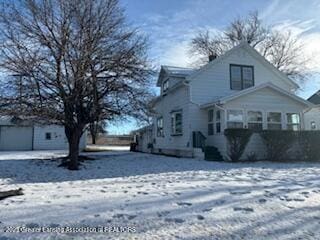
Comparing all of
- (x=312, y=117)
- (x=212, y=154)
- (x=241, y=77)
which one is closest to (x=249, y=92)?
(x=241, y=77)

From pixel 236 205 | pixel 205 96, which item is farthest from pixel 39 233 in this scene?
pixel 205 96

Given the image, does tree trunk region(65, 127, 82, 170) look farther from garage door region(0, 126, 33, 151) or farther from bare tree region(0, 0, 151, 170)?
garage door region(0, 126, 33, 151)

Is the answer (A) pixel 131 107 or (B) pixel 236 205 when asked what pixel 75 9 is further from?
(B) pixel 236 205

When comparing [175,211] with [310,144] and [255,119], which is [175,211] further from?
[255,119]

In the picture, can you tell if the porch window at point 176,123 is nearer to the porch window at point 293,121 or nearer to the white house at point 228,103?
the white house at point 228,103

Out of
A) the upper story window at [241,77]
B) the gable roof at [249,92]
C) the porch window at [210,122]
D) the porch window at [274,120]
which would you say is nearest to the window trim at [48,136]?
the gable roof at [249,92]

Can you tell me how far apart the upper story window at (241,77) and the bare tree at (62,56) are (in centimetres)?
748

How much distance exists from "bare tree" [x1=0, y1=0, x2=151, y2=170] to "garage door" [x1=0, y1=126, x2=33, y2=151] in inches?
783

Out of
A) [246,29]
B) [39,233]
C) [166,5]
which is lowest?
[39,233]

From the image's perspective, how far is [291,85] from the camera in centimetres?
2073

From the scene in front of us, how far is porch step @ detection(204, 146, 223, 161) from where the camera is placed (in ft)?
52.4

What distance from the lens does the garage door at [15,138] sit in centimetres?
3112

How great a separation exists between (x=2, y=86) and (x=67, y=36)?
3.15 metres

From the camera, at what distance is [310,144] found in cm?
1589
